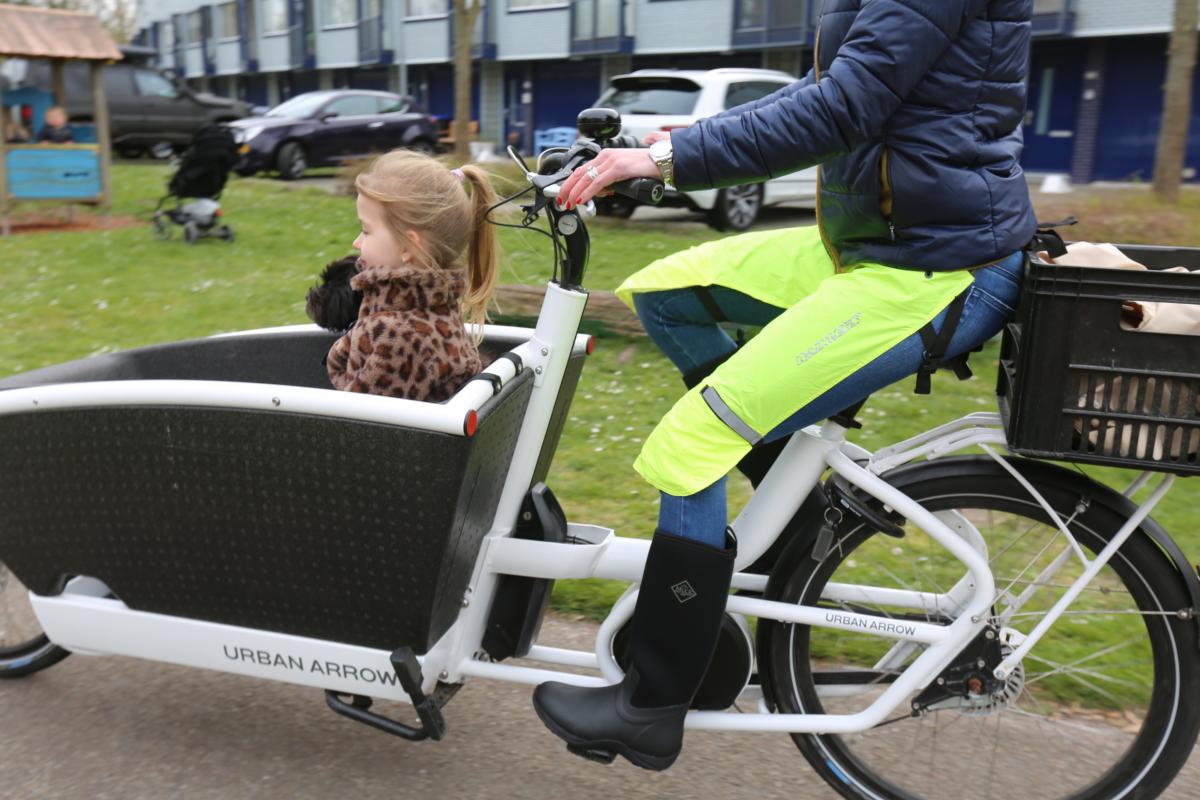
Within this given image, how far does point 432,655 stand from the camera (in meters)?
2.36

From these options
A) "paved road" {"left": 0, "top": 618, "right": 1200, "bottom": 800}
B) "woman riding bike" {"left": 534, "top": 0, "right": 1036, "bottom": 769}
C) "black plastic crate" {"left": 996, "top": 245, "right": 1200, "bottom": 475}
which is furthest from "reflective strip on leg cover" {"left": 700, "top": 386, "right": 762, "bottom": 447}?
"paved road" {"left": 0, "top": 618, "right": 1200, "bottom": 800}

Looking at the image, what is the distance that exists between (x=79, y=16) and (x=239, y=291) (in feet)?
20.0

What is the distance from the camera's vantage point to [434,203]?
2.45 metres

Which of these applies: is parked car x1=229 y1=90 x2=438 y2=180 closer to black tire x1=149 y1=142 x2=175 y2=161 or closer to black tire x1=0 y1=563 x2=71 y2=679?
black tire x1=149 y1=142 x2=175 y2=161

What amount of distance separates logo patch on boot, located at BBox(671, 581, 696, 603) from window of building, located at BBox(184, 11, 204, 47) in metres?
47.3

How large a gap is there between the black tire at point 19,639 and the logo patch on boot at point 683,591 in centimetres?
166

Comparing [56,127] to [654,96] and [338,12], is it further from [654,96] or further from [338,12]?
[338,12]

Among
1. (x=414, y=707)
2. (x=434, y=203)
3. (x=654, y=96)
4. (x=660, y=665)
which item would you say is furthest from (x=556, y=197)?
(x=654, y=96)

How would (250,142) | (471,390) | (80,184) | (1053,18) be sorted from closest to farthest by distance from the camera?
(471,390) < (80,184) < (250,142) < (1053,18)

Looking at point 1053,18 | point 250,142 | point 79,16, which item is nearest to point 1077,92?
point 1053,18

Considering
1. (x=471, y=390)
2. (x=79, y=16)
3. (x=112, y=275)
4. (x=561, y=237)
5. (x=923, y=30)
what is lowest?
(x=112, y=275)

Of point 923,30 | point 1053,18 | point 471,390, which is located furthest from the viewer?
point 1053,18

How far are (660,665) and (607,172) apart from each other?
0.94 m

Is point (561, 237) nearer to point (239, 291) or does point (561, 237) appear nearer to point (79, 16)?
point (239, 291)
